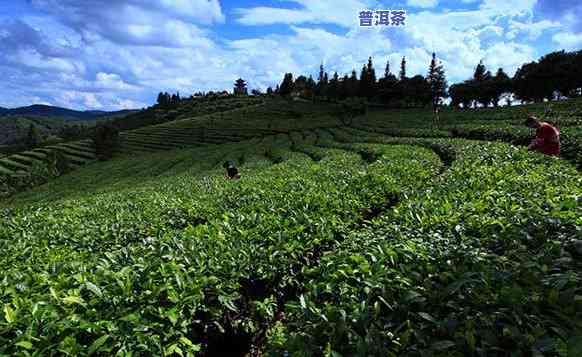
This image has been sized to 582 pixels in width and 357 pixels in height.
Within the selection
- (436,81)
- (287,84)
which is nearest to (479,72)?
(436,81)

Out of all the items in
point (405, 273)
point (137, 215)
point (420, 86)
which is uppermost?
point (420, 86)

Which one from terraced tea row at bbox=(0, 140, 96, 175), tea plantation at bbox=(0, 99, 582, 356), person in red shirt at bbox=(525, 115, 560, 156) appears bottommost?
terraced tea row at bbox=(0, 140, 96, 175)

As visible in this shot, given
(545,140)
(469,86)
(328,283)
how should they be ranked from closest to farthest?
1. (328,283)
2. (545,140)
3. (469,86)

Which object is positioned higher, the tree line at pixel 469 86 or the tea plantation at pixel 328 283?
the tree line at pixel 469 86

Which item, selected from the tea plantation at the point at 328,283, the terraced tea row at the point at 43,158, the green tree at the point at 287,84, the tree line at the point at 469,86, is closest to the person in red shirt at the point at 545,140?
the tea plantation at the point at 328,283

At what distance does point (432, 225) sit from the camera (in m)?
6.02

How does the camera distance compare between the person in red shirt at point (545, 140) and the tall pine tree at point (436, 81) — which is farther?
the tall pine tree at point (436, 81)

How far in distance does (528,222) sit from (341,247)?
2.64 meters

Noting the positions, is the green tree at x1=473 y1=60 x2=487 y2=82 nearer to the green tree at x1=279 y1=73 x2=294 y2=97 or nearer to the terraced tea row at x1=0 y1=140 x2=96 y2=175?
the green tree at x1=279 y1=73 x2=294 y2=97

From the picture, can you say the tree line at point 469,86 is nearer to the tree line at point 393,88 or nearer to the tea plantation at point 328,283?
the tree line at point 393,88

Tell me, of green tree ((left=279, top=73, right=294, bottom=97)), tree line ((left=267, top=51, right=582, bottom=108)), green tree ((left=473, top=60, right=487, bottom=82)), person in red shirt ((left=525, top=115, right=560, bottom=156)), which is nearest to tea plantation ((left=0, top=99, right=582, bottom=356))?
person in red shirt ((left=525, top=115, right=560, bottom=156))

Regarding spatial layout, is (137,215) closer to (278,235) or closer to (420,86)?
(278,235)

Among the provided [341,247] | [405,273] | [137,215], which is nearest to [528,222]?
[405,273]

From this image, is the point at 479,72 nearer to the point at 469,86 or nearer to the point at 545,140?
the point at 469,86
